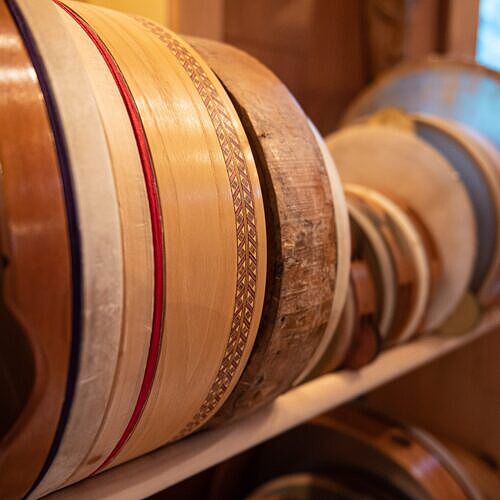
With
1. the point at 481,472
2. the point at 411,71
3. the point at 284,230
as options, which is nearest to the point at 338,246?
the point at 284,230

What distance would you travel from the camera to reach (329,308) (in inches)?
21.3

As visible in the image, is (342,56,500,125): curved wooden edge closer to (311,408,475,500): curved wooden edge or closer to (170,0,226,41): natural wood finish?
(170,0,226,41): natural wood finish

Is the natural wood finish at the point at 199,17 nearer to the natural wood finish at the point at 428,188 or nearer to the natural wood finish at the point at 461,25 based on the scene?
the natural wood finish at the point at 428,188

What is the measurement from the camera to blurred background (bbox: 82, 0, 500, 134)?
3.14ft

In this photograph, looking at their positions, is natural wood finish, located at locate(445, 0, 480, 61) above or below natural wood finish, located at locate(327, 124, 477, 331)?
above

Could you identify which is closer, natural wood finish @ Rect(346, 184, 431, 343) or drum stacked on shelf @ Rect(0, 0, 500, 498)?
drum stacked on shelf @ Rect(0, 0, 500, 498)

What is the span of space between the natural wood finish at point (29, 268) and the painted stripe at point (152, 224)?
6cm

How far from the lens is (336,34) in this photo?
1164mm

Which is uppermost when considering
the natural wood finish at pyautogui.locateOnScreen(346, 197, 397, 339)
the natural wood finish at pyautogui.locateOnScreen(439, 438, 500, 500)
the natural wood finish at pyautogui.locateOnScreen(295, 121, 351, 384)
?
the natural wood finish at pyautogui.locateOnScreen(295, 121, 351, 384)

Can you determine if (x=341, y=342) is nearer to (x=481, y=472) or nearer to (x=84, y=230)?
(x=84, y=230)

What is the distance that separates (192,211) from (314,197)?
14 centimetres

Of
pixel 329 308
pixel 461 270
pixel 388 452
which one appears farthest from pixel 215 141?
pixel 388 452

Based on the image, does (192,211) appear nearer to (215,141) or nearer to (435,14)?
(215,141)

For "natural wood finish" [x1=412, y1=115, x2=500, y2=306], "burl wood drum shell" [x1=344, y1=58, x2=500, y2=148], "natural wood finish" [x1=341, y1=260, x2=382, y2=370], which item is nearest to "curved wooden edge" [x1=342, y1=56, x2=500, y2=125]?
"burl wood drum shell" [x1=344, y1=58, x2=500, y2=148]
